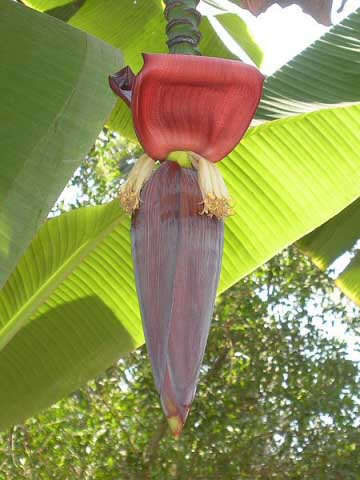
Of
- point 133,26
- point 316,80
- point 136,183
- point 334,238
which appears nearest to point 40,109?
point 136,183

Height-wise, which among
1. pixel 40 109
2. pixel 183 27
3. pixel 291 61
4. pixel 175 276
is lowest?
pixel 175 276

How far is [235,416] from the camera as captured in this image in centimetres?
260

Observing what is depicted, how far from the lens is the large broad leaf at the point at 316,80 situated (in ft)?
2.74

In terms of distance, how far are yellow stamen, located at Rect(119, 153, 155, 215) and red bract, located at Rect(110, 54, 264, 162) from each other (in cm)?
2

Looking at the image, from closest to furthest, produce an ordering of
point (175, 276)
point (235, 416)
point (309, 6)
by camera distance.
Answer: point (175, 276) < point (309, 6) < point (235, 416)

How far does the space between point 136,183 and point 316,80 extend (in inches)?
18.1

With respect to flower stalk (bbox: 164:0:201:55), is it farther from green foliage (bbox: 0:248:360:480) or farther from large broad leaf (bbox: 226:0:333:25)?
green foliage (bbox: 0:248:360:480)

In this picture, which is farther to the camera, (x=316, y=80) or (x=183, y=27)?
(x=316, y=80)

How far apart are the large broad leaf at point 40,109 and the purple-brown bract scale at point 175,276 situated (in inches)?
5.5

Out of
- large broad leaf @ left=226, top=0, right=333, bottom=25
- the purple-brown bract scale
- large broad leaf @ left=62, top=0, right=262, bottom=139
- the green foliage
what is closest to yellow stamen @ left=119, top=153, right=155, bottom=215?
the purple-brown bract scale

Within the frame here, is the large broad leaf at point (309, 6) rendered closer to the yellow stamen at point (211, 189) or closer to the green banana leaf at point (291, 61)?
the green banana leaf at point (291, 61)

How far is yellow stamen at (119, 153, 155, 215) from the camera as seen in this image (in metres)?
0.49

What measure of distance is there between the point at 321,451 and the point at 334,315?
0.59 meters

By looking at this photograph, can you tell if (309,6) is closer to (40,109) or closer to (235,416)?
(40,109)
